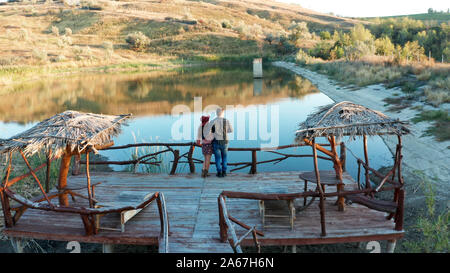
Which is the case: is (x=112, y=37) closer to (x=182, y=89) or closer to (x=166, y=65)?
(x=166, y=65)

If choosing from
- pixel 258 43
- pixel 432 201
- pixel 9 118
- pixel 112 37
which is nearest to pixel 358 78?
pixel 432 201

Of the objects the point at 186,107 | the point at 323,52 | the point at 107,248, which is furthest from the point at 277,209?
the point at 323,52

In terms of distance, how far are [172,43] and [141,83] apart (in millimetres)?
34127

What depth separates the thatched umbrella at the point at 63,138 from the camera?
17.9 ft

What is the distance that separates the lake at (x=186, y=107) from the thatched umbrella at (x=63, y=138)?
4769 millimetres

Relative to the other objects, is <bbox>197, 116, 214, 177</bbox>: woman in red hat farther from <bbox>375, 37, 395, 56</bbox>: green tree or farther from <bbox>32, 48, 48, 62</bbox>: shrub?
<bbox>32, 48, 48, 62</bbox>: shrub

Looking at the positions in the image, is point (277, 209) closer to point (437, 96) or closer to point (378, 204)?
point (378, 204)

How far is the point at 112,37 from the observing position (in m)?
72.6

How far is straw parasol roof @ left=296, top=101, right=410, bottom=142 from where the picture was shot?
5.45 meters

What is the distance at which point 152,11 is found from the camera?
101812 mm

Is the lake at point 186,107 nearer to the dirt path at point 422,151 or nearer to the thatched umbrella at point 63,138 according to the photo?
the dirt path at point 422,151

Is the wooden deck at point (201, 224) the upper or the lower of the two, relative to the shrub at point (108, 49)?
lower

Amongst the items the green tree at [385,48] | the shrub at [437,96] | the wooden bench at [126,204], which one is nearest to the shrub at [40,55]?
the green tree at [385,48]

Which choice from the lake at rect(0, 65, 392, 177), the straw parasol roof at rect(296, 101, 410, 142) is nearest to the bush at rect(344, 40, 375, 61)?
the lake at rect(0, 65, 392, 177)
